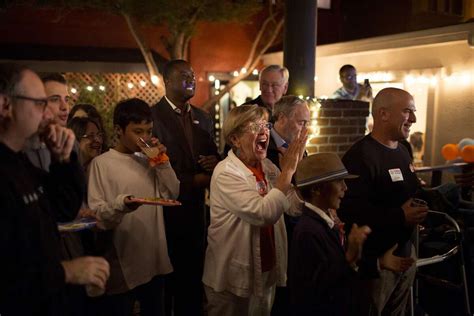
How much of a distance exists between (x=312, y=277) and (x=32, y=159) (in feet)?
4.81

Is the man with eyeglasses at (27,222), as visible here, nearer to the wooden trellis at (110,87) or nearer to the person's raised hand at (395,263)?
the person's raised hand at (395,263)

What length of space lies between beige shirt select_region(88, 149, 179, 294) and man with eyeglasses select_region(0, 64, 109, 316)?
788mm

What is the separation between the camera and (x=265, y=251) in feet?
9.50

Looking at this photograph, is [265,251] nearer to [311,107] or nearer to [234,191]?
[234,191]

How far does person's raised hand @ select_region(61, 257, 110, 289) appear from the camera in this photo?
5.99 ft

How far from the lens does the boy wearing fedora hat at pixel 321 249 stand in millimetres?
2271

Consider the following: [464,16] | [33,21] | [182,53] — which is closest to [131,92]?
[182,53]

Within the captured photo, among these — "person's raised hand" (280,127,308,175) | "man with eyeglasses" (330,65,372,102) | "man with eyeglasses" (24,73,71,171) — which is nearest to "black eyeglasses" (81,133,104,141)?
"man with eyeglasses" (24,73,71,171)

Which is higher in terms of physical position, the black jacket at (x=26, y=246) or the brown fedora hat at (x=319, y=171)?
the brown fedora hat at (x=319, y=171)

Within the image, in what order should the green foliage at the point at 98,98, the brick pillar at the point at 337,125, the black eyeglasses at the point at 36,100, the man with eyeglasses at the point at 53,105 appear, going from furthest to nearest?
the green foliage at the point at 98,98 < the brick pillar at the point at 337,125 < the man with eyeglasses at the point at 53,105 < the black eyeglasses at the point at 36,100

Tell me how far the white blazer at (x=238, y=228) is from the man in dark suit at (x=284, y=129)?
2.37 ft

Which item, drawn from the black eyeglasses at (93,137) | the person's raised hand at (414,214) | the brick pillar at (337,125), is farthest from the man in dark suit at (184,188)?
the brick pillar at (337,125)

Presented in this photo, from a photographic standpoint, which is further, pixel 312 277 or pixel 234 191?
pixel 234 191

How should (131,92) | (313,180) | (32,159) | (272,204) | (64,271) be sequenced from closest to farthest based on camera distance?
1. (64,271)
2. (32,159)
3. (313,180)
4. (272,204)
5. (131,92)
